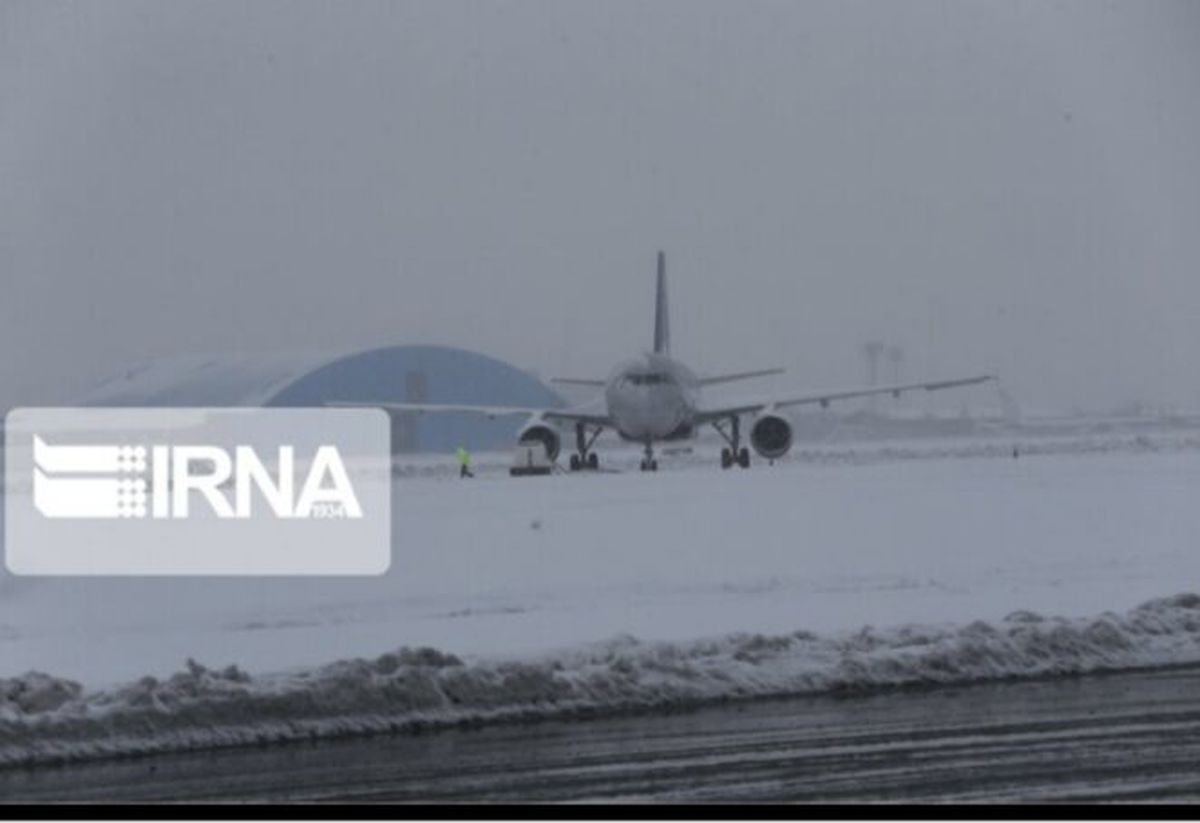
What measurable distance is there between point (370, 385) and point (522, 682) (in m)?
46.4

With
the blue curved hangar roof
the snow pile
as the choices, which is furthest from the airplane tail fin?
the snow pile

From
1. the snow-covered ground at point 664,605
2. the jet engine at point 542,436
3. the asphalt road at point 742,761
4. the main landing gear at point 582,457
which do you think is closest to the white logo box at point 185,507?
the snow-covered ground at point 664,605

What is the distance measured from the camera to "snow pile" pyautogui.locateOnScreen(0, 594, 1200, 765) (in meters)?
9.77

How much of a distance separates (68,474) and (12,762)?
786 inches

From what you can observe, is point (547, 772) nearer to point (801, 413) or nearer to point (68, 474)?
point (68, 474)

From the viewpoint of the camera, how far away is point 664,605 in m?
14.6

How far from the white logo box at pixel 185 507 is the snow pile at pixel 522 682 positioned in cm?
585

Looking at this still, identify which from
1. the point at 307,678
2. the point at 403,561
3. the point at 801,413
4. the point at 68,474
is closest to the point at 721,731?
the point at 307,678

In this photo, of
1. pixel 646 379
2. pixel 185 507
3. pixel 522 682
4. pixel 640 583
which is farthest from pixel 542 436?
pixel 522 682

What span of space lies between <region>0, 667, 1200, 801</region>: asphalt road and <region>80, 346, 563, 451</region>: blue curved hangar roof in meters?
41.8

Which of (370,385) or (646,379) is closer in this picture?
(646,379)

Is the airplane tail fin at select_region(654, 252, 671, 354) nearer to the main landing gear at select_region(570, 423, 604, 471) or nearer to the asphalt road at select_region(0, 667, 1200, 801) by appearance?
the main landing gear at select_region(570, 423, 604, 471)

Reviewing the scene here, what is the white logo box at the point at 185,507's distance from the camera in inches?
690

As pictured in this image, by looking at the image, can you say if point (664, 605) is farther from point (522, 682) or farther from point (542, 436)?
point (542, 436)
